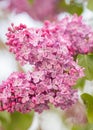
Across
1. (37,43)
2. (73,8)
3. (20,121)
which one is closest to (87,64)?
(37,43)

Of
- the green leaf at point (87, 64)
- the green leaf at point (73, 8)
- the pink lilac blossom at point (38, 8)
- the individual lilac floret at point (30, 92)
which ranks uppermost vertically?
the pink lilac blossom at point (38, 8)

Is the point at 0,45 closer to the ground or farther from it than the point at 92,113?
farther from it

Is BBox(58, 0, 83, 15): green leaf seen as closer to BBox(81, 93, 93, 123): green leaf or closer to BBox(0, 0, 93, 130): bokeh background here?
BBox(0, 0, 93, 130): bokeh background

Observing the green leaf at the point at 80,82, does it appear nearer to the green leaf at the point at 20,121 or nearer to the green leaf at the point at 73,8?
the green leaf at the point at 20,121

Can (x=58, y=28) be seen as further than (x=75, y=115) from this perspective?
No

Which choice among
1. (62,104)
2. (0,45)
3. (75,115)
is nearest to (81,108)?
(75,115)

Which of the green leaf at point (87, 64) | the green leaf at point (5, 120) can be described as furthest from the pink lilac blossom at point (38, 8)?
the green leaf at point (87, 64)

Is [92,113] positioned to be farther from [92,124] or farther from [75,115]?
[75,115]
